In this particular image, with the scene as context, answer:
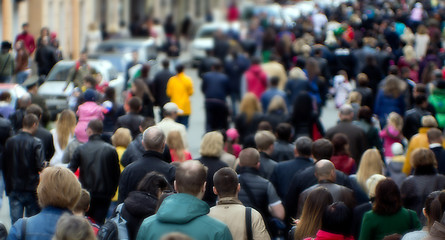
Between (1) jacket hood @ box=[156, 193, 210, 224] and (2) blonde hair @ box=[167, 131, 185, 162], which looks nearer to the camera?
(1) jacket hood @ box=[156, 193, 210, 224]

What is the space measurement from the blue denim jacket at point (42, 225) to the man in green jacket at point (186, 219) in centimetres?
A: 65

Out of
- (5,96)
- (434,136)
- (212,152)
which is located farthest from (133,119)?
(434,136)

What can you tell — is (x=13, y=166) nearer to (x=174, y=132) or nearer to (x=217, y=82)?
(x=174, y=132)

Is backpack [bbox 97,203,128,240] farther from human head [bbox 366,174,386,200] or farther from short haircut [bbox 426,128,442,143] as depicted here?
short haircut [bbox 426,128,442,143]

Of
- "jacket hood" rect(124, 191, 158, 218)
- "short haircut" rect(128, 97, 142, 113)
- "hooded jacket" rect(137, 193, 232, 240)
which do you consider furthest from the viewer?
"short haircut" rect(128, 97, 142, 113)

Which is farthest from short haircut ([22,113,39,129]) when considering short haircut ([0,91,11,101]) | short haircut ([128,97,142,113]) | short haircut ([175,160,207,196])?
short haircut ([175,160,207,196])

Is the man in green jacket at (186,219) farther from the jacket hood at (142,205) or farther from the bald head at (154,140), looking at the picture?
the bald head at (154,140)

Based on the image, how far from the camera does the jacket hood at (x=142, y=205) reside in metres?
8.59

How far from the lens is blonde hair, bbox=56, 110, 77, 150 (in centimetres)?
1329

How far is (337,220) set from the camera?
25.3 feet

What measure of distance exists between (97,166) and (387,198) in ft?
12.7

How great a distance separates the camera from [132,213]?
8641mm

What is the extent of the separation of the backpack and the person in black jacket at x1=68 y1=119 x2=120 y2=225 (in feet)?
9.41

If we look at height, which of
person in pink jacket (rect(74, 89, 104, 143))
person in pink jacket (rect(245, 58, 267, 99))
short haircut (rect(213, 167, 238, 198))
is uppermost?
short haircut (rect(213, 167, 238, 198))
